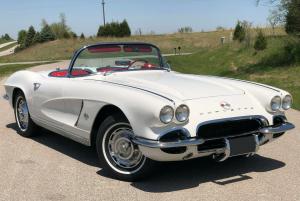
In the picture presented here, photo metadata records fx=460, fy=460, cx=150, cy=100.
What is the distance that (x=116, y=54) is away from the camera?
19.5 ft

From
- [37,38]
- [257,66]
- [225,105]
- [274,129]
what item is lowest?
[37,38]

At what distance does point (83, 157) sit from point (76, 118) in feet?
1.92

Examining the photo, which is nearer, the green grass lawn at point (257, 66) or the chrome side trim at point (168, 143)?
the chrome side trim at point (168, 143)

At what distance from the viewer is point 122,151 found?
4715 mm

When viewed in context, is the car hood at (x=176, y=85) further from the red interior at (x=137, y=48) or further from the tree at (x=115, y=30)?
the tree at (x=115, y=30)

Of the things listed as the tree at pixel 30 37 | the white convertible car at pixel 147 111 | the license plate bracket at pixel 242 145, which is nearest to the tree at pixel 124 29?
the tree at pixel 30 37

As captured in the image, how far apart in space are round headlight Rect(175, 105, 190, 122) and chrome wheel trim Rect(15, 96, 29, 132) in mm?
3095

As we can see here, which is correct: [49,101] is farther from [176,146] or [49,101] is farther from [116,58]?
[176,146]

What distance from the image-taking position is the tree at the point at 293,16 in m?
17.3

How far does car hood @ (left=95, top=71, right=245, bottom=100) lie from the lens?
15.2 ft

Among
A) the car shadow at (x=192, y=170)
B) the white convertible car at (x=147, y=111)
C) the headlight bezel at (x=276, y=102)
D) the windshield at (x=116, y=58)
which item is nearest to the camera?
the white convertible car at (x=147, y=111)

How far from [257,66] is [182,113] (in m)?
14.3

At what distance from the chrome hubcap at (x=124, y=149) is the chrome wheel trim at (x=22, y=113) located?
233cm

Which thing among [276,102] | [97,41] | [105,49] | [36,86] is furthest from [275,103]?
[97,41]
